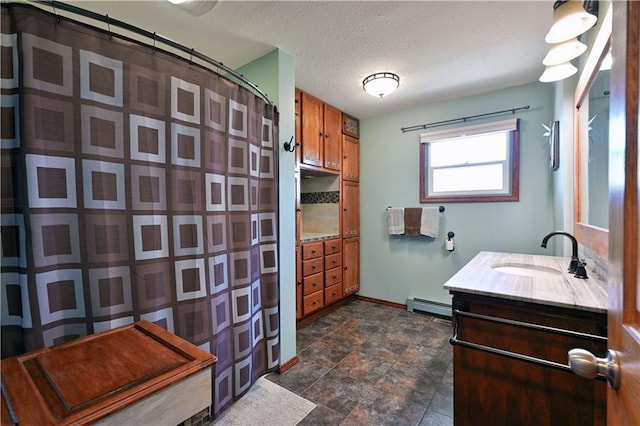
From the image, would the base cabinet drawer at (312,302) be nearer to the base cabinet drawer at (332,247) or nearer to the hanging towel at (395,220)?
the base cabinet drawer at (332,247)

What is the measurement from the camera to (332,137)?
3061 millimetres

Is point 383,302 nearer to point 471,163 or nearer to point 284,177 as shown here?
point 471,163

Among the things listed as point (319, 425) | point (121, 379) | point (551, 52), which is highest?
point (551, 52)

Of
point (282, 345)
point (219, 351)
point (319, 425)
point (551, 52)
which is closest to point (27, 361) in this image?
point (219, 351)

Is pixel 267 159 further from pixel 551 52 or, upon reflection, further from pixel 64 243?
pixel 551 52

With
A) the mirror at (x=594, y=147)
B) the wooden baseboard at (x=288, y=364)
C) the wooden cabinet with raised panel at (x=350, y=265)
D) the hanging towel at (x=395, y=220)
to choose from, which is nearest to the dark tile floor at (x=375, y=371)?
the wooden baseboard at (x=288, y=364)

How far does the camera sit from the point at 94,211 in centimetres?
102

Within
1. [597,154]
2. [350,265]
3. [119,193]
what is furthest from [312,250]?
[597,154]

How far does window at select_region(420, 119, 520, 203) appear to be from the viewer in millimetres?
2611

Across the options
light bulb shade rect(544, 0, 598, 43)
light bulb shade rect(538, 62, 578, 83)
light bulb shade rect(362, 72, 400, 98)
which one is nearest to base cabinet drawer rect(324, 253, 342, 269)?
light bulb shade rect(362, 72, 400, 98)

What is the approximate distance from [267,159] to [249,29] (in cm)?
85

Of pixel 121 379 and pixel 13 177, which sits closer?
pixel 121 379

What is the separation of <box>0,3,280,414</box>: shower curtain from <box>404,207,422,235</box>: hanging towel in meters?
2.06

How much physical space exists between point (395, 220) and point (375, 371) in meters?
1.71
